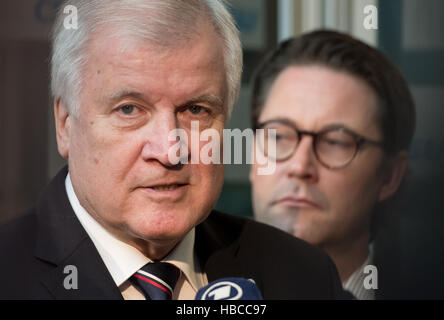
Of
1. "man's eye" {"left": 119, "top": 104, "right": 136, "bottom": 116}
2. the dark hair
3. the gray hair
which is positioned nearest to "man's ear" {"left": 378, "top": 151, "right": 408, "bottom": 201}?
the dark hair

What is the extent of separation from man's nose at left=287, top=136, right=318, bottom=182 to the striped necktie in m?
0.58

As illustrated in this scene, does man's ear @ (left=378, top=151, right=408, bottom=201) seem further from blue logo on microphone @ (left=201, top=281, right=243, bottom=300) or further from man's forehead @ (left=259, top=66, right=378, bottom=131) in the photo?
blue logo on microphone @ (left=201, top=281, right=243, bottom=300)

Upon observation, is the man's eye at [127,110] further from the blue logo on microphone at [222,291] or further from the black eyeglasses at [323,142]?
the black eyeglasses at [323,142]

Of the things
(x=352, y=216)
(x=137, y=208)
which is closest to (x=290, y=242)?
(x=352, y=216)

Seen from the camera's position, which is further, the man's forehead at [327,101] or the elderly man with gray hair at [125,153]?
the man's forehead at [327,101]

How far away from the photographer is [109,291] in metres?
1.45

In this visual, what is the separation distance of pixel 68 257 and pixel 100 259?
71 mm

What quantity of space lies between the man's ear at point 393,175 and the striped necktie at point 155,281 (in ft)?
2.79

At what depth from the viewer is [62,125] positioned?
Answer: 1.49m

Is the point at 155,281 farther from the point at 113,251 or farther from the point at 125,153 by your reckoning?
the point at 125,153

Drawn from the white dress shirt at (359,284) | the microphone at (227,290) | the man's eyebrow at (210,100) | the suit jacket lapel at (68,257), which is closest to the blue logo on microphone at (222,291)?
the microphone at (227,290)

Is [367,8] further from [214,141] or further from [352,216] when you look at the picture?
[214,141]

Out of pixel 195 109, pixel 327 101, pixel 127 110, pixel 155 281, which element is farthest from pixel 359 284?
pixel 127 110

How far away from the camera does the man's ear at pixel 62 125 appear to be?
4.85 ft
